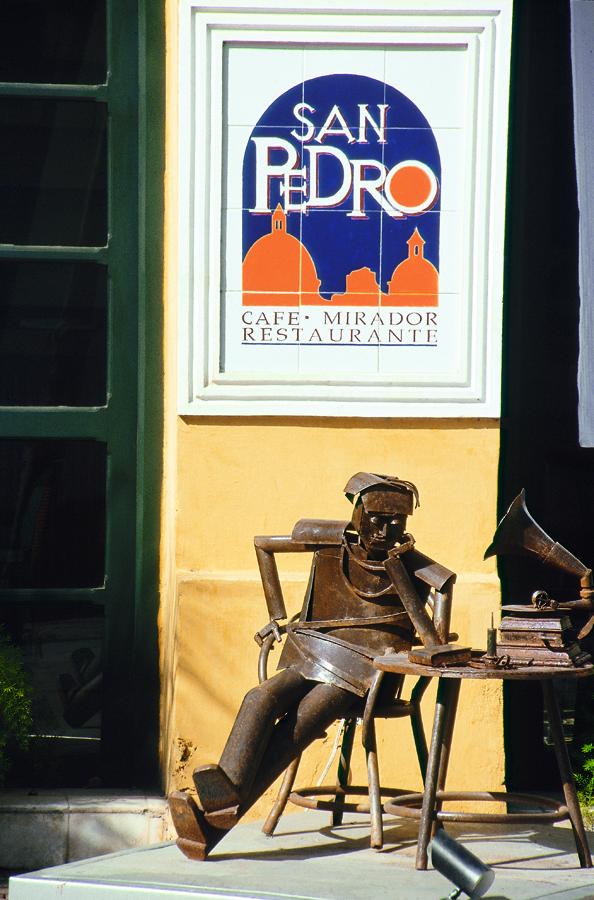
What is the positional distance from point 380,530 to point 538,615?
23.1 inches

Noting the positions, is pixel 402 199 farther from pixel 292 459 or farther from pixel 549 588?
pixel 549 588

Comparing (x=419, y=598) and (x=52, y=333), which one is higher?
(x=52, y=333)

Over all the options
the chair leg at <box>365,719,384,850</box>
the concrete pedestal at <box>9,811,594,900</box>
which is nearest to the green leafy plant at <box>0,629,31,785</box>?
the concrete pedestal at <box>9,811,594,900</box>

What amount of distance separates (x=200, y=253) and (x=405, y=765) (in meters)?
2.23

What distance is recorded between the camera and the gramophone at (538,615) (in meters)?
4.14

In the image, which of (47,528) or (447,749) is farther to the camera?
(47,528)

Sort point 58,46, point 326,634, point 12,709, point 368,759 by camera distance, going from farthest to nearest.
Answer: point 58,46 < point 12,709 < point 326,634 < point 368,759

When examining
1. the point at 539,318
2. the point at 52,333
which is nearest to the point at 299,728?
the point at 52,333

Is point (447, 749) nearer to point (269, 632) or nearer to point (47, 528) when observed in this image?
point (269, 632)

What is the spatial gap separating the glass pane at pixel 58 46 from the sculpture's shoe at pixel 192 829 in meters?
3.20

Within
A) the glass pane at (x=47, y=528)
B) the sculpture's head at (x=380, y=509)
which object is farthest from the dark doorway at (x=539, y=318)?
the glass pane at (x=47, y=528)

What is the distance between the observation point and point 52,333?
18.5 feet

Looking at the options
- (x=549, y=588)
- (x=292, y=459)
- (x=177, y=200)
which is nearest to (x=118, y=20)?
(x=177, y=200)

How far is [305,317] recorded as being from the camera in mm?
5312
